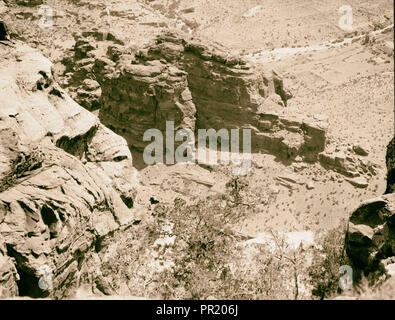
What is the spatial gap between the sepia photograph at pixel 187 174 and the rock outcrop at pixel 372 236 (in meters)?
0.05

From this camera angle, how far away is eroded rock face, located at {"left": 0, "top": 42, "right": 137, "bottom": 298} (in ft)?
36.2

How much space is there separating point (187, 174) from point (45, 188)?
1330 cm

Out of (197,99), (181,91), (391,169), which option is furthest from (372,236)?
(197,99)

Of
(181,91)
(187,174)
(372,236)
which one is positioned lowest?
(372,236)

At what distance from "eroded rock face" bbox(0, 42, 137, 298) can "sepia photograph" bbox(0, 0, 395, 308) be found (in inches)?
2.1

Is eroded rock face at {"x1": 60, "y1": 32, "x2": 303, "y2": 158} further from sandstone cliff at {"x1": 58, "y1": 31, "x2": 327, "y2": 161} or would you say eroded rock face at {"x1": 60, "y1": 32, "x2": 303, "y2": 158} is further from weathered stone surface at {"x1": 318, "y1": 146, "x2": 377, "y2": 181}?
weathered stone surface at {"x1": 318, "y1": 146, "x2": 377, "y2": 181}

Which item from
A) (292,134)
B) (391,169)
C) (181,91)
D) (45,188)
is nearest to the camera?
(45,188)

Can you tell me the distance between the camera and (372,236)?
1294cm

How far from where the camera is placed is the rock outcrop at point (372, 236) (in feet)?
41.2

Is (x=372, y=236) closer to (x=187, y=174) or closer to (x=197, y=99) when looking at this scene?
(x=187, y=174)

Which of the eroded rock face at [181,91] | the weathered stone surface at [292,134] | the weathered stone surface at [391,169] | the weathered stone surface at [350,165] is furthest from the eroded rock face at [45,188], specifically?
the weathered stone surface at [350,165]

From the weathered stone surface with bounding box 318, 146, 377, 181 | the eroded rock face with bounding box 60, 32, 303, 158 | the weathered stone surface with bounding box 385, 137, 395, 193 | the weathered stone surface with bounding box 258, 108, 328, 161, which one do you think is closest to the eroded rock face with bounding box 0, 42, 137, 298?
the eroded rock face with bounding box 60, 32, 303, 158

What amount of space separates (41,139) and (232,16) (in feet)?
192
